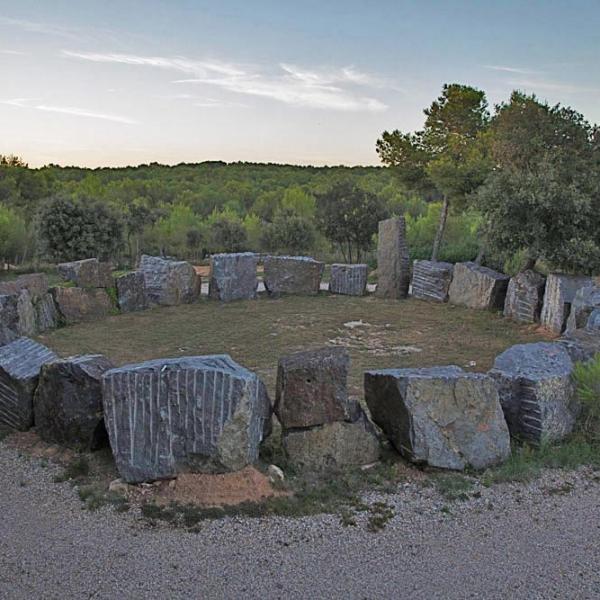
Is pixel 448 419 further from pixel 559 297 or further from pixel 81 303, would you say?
pixel 81 303

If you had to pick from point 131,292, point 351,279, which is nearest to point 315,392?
point 131,292

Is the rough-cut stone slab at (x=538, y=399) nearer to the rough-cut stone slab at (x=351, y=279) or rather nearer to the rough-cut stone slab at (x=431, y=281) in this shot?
the rough-cut stone slab at (x=431, y=281)

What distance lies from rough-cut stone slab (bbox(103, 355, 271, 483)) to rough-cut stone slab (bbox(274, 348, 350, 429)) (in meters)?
0.44

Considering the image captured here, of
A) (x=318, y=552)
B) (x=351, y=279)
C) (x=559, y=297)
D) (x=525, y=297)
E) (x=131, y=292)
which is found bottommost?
(x=318, y=552)

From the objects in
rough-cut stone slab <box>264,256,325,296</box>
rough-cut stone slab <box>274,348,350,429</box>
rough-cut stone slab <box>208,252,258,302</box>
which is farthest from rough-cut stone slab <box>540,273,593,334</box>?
rough-cut stone slab <box>274,348,350,429</box>

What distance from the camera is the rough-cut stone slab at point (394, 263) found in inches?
581

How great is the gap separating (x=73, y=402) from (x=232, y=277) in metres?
8.79

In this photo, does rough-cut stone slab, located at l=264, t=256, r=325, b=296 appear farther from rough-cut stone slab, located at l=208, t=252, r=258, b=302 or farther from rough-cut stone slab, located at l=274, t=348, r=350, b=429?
rough-cut stone slab, located at l=274, t=348, r=350, b=429

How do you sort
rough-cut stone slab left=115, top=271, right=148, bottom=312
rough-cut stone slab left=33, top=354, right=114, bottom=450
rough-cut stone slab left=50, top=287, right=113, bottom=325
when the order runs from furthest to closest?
rough-cut stone slab left=115, top=271, right=148, bottom=312 → rough-cut stone slab left=50, top=287, right=113, bottom=325 → rough-cut stone slab left=33, top=354, right=114, bottom=450

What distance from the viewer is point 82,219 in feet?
62.2

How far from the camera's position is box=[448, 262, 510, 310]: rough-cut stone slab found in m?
12.9

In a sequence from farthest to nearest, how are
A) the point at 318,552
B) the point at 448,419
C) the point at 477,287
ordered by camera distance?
the point at 477,287 < the point at 448,419 < the point at 318,552

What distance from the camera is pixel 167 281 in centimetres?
1388

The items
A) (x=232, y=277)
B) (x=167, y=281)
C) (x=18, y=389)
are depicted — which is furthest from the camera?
(x=232, y=277)
